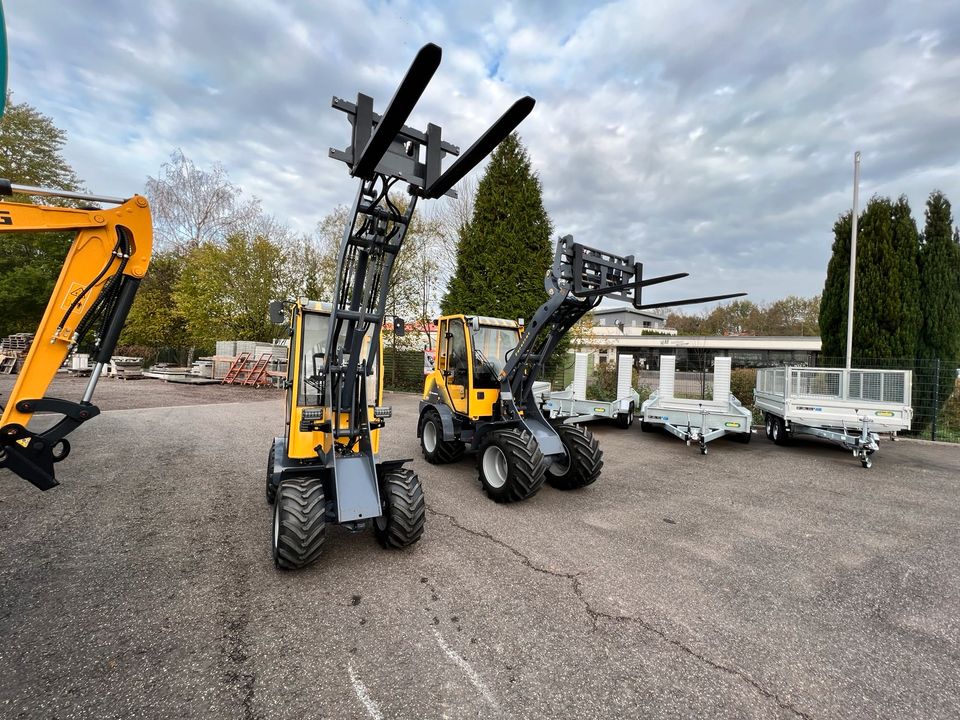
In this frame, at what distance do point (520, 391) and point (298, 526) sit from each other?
11.2 feet

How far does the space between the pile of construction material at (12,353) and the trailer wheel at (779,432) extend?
972 inches

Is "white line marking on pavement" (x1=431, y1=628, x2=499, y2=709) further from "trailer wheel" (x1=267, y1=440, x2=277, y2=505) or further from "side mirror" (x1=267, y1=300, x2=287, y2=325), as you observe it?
"side mirror" (x1=267, y1=300, x2=287, y2=325)

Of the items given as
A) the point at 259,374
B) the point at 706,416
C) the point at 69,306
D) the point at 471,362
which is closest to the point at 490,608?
the point at 69,306

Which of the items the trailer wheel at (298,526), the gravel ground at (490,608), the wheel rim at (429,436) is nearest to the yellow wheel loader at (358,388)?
the trailer wheel at (298,526)

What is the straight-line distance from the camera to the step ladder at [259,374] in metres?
17.2

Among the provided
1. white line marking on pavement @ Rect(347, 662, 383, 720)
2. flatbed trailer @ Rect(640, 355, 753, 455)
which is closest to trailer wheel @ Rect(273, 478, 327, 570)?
white line marking on pavement @ Rect(347, 662, 383, 720)

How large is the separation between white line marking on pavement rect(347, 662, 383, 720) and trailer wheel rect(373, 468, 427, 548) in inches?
44.8

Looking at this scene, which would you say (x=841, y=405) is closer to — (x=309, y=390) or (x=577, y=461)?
(x=577, y=461)

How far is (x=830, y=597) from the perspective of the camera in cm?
312

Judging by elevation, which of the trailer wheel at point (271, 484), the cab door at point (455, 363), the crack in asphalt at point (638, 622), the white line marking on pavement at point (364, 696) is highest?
the cab door at point (455, 363)

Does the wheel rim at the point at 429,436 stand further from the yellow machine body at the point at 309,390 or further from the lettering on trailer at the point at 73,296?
the lettering on trailer at the point at 73,296

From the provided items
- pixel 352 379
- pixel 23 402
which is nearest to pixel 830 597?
pixel 352 379

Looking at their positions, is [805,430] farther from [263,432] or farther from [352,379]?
[263,432]

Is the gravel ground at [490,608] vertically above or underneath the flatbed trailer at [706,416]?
underneath
